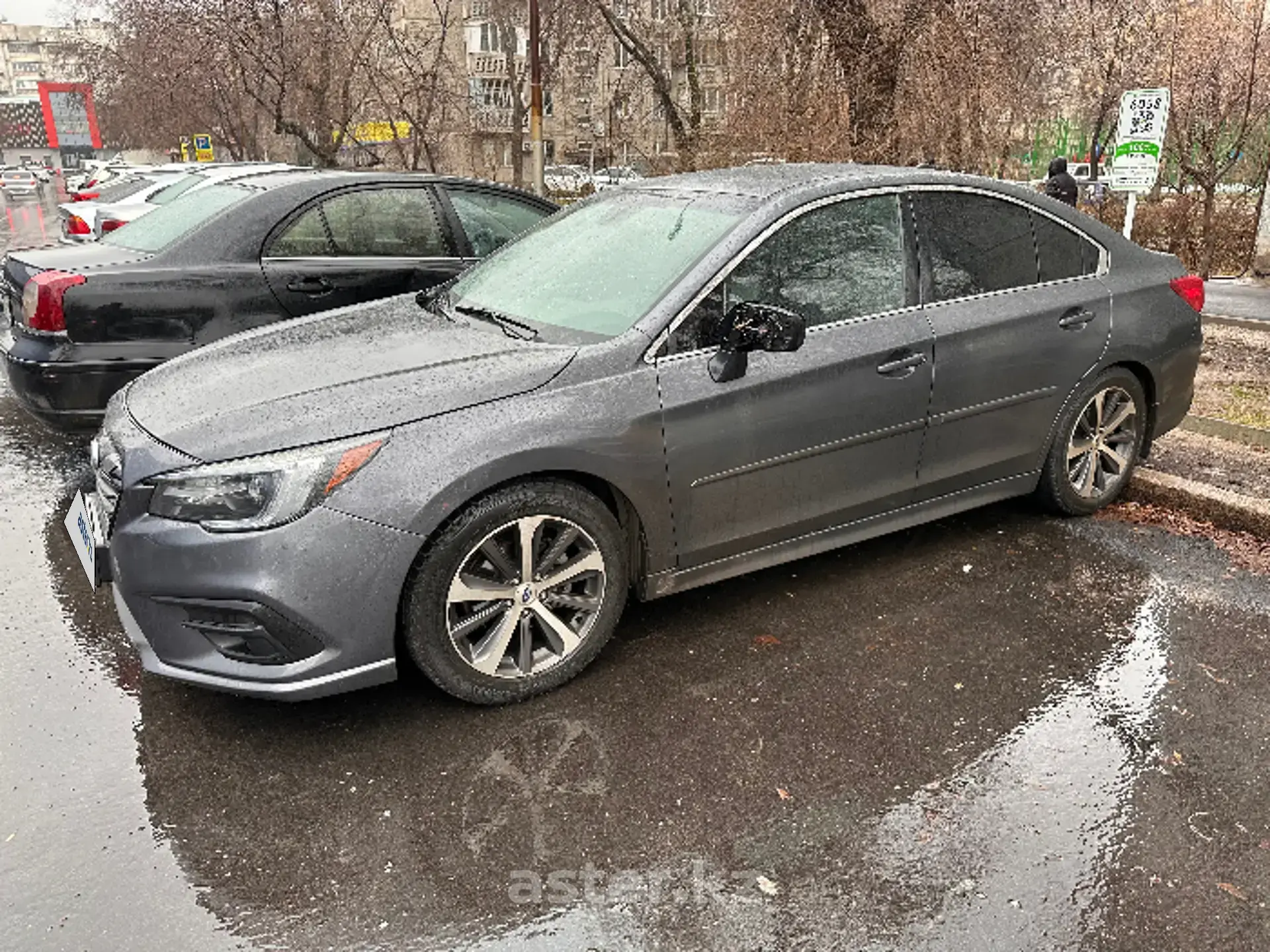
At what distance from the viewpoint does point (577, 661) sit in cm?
353

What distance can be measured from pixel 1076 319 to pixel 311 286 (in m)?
3.92

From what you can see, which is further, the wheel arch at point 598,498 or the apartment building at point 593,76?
the apartment building at point 593,76

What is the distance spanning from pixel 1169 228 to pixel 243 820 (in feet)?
51.8

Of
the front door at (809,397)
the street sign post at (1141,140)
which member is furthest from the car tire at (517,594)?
the street sign post at (1141,140)

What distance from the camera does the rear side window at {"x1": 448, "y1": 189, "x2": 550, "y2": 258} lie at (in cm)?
634

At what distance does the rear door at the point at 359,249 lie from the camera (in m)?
5.72

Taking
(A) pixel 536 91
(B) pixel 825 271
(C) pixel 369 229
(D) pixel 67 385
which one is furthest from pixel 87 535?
(A) pixel 536 91

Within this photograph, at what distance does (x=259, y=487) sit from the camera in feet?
9.82

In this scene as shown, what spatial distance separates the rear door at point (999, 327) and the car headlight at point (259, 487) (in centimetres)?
233

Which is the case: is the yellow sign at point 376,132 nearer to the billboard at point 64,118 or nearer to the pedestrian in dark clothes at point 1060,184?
the pedestrian in dark clothes at point 1060,184

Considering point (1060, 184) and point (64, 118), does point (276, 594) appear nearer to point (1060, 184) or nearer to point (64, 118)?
point (1060, 184)

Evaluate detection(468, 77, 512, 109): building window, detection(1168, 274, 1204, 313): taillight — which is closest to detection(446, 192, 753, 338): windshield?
detection(1168, 274, 1204, 313): taillight

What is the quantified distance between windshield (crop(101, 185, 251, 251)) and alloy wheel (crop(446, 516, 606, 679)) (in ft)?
11.1

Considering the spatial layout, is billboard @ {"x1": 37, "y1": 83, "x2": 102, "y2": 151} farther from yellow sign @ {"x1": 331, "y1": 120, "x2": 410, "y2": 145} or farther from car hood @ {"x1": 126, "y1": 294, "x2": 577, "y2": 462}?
car hood @ {"x1": 126, "y1": 294, "x2": 577, "y2": 462}
